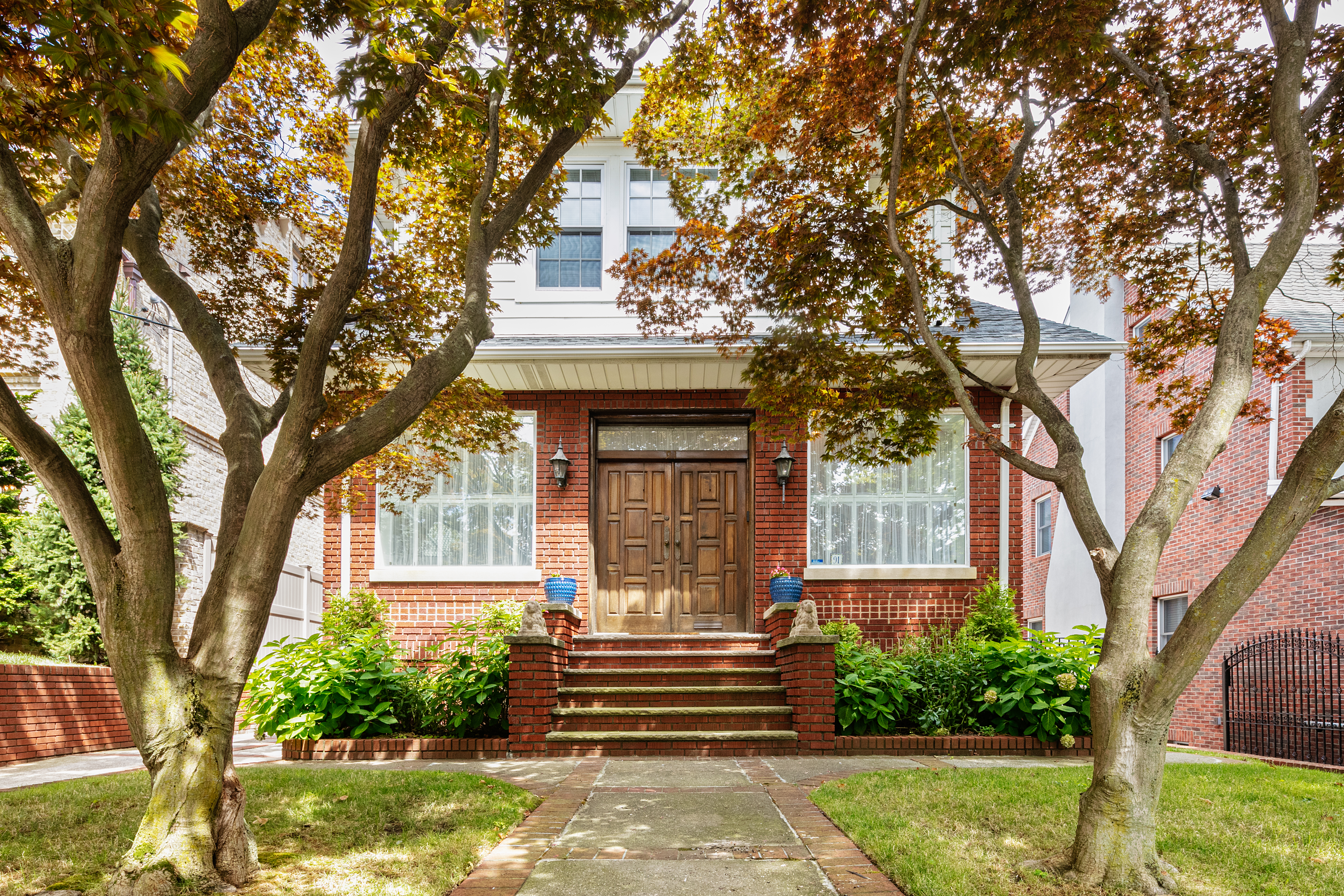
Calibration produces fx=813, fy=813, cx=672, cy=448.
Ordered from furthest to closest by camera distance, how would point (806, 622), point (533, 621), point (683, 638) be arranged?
point (683, 638)
point (806, 622)
point (533, 621)

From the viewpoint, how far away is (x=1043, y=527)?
737 inches

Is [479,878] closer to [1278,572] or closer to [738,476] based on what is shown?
[738,476]

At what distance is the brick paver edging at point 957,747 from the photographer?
23.5 feet

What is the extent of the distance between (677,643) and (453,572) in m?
2.86

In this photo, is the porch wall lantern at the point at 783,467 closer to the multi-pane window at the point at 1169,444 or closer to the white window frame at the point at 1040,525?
the multi-pane window at the point at 1169,444

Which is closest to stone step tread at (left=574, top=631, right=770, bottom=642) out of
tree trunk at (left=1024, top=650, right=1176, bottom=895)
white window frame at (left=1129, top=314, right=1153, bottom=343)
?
tree trunk at (left=1024, top=650, right=1176, bottom=895)

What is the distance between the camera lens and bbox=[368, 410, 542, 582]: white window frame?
977cm

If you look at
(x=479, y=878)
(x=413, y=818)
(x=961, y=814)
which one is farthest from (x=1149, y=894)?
(x=413, y=818)

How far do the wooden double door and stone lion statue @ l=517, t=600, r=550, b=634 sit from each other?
91.3 inches

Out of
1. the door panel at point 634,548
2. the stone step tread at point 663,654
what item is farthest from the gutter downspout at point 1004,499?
the door panel at point 634,548

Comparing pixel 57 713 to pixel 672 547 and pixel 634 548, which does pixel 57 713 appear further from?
pixel 672 547

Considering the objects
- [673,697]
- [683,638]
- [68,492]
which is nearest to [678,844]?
[68,492]

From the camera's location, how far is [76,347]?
347 cm

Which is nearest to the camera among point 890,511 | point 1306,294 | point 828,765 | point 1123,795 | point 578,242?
point 1123,795
